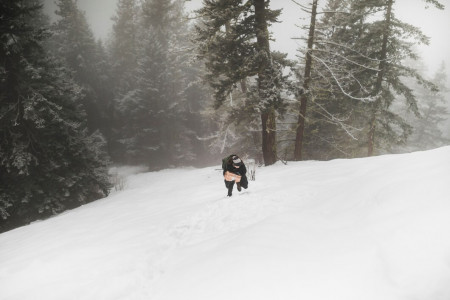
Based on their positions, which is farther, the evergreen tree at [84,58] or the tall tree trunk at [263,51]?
the evergreen tree at [84,58]

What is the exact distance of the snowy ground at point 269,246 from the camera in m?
3.49

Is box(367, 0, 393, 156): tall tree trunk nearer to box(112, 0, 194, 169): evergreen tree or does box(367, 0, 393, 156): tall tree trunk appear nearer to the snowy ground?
the snowy ground

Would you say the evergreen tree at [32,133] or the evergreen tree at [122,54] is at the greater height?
the evergreen tree at [122,54]

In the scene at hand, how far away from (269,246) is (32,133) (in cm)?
1342

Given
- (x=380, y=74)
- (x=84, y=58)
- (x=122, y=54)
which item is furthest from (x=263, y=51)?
(x=122, y=54)

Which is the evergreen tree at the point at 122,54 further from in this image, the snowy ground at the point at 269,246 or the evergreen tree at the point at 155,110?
the snowy ground at the point at 269,246

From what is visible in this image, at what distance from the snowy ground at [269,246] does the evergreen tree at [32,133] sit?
17.0ft

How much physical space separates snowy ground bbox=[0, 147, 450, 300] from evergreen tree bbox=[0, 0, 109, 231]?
5.17 meters

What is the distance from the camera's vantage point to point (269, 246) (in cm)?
454

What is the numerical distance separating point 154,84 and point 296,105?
656 inches

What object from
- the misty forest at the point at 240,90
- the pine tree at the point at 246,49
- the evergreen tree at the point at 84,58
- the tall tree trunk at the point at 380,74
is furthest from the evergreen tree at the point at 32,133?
the evergreen tree at the point at 84,58

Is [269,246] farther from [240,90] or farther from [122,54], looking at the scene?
[122,54]

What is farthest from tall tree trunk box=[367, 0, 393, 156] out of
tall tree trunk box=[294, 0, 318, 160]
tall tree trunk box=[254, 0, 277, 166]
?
tall tree trunk box=[254, 0, 277, 166]

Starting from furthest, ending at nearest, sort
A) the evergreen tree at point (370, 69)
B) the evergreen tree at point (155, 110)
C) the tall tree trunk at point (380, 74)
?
the evergreen tree at point (155, 110) < the tall tree trunk at point (380, 74) < the evergreen tree at point (370, 69)
